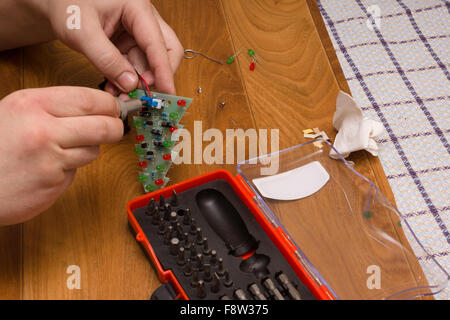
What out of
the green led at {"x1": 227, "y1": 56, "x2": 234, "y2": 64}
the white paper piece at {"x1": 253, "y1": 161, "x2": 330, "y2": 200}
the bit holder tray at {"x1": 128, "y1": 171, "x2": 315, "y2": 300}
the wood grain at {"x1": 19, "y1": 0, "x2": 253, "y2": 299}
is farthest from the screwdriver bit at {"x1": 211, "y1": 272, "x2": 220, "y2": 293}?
the green led at {"x1": 227, "y1": 56, "x2": 234, "y2": 64}

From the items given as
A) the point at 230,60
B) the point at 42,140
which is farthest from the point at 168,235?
the point at 230,60

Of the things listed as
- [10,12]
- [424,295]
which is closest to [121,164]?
[10,12]

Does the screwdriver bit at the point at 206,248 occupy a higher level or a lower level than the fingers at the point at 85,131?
lower

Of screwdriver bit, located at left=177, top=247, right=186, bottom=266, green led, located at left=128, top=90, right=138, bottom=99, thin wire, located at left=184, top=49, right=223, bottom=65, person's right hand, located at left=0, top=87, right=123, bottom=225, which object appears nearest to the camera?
person's right hand, located at left=0, top=87, right=123, bottom=225

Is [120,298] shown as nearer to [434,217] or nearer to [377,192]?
[377,192]

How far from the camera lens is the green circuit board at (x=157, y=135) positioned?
2.89 feet

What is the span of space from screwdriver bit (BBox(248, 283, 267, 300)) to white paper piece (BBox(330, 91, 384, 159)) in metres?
0.34

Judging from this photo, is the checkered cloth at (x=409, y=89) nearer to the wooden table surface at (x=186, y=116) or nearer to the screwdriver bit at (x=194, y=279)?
the wooden table surface at (x=186, y=116)

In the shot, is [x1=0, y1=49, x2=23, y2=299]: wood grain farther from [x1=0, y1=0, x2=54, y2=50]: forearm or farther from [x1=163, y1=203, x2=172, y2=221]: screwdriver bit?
[x1=0, y1=0, x2=54, y2=50]: forearm

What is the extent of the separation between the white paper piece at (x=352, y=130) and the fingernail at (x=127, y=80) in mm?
417

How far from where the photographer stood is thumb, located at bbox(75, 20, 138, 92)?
0.84 m

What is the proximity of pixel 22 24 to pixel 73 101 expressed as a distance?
41cm

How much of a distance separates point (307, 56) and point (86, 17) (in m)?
0.54

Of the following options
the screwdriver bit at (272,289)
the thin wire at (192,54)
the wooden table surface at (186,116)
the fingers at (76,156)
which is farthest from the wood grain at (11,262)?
the thin wire at (192,54)
